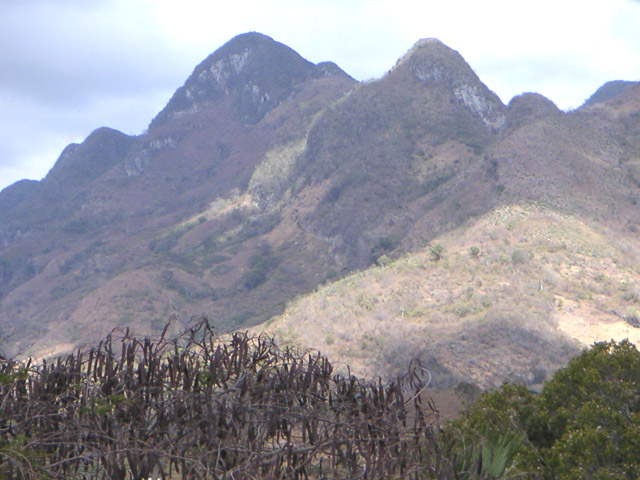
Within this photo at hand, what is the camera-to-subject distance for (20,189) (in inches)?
4439

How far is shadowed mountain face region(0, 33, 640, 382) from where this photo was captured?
4500 cm

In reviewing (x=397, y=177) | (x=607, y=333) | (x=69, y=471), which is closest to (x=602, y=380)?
(x=69, y=471)

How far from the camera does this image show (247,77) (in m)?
98.4

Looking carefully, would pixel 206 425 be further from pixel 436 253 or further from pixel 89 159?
pixel 89 159

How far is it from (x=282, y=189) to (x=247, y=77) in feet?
121

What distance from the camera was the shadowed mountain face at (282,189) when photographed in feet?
148

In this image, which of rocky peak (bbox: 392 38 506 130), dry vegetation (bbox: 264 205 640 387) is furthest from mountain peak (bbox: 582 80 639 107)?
dry vegetation (bbox: 264 205 640 387)

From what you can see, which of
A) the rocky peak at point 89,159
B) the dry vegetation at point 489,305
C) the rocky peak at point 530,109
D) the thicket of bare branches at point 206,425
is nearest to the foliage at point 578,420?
the thicket of bare branches at point 206,425

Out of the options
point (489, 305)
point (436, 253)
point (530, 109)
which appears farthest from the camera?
point (530, 109)

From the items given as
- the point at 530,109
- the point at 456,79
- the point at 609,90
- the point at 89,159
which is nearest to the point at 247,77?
the point at 89,159

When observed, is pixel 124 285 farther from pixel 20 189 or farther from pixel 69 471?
pixel 20 189

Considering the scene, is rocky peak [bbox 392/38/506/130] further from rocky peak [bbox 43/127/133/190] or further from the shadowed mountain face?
rocky peak [bbox 43/127/133/190]

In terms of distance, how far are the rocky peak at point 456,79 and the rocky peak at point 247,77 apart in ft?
89.2

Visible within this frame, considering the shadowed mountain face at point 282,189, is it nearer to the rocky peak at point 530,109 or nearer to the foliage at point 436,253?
the rocky peak at point 530,109
